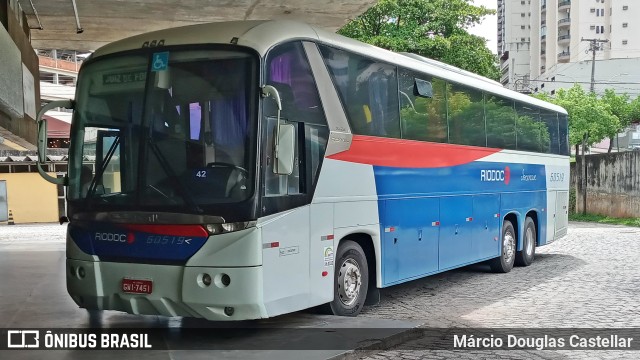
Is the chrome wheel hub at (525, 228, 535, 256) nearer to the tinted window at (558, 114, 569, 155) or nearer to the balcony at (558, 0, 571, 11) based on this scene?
the tinted window at (558, 114, 569, 155)

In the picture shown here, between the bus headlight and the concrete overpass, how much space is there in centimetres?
766

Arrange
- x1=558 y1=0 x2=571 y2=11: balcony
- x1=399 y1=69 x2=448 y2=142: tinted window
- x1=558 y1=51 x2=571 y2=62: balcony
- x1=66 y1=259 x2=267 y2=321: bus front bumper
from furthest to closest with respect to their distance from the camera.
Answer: x1=558 y1=51 x2=571 y2=62: balcony, x1=558 y1=0 x2=571 y2=11: balcony, x1=399 y1=69 x2=448 y2=142: tinted window, x1=66 y1=259 x2=267 y2=321: bus front bumper

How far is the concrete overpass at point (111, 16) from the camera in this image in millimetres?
14094

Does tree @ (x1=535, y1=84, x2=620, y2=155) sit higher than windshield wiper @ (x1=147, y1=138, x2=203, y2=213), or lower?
higher

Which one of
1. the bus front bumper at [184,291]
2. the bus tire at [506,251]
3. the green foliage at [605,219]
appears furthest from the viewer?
the green foliage at [605,219]

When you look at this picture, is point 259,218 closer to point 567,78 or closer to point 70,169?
point 70,169

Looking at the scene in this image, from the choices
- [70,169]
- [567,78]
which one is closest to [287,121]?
[70,169]

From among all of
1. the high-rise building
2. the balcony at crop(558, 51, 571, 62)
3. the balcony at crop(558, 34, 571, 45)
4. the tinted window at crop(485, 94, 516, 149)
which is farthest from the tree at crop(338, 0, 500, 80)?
the balcony at crop(558, 34, 571, 45)

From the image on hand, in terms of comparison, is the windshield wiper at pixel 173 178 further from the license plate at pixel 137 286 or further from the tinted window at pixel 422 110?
the tinted window at pixel 422 110

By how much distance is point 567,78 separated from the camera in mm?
68938

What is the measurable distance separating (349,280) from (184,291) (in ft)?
8.01

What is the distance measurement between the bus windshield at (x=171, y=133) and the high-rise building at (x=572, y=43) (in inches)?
2136

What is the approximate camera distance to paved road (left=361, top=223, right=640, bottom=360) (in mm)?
7395

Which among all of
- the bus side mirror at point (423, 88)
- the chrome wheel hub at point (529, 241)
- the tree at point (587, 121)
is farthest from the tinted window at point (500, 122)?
the tree at point (587, 121)
